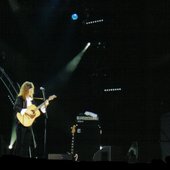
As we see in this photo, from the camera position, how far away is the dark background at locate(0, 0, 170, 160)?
24.6 feet

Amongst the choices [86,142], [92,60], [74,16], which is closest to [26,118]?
[86,142]

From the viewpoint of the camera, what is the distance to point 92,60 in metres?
7.95

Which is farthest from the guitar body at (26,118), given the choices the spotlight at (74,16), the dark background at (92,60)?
the spotlight at (74,16)

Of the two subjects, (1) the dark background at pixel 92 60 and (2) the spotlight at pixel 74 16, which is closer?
(1) the dark background at pixel 92 60

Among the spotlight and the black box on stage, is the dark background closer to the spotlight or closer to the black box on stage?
the spotlight

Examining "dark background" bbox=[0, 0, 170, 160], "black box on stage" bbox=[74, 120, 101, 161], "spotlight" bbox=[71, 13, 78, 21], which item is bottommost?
"black box on stage" bbox=[74, 120, 101, 161]

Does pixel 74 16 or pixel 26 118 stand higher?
pixel 74 16

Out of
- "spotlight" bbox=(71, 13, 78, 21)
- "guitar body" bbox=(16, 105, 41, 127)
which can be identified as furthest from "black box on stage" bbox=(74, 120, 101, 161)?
"spotlight" bbox=(71, 13, 78, 21)

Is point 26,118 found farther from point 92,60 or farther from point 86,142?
point 92,60

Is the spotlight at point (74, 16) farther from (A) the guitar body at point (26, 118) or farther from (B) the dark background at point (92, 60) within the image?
(A) the guitar body at point (26, 118)

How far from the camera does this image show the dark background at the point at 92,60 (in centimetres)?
750

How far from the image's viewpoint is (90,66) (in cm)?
795

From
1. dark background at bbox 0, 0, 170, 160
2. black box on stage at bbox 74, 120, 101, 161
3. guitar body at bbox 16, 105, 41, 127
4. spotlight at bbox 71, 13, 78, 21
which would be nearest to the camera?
guitar body at bbox 16, 105, 41, 127

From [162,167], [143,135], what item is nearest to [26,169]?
[162,167]
